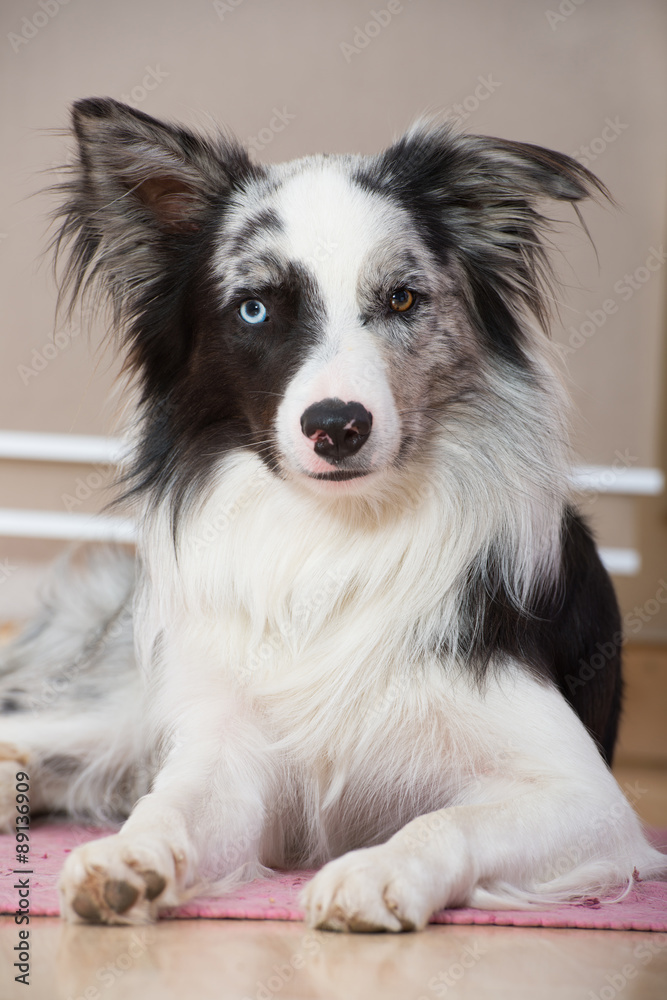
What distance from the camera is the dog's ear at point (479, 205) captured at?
7.62ft

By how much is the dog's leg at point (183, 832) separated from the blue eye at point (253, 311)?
0.89 meters

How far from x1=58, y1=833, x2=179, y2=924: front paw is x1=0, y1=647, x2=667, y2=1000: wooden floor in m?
0.03

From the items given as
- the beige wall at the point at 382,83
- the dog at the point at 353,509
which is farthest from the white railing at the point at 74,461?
the dog at the point at 353,509

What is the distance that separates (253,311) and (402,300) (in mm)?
345

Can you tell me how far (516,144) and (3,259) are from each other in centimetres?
414

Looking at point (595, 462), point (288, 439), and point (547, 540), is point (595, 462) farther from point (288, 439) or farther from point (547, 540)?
point (288, 439)

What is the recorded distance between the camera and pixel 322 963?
1.45m

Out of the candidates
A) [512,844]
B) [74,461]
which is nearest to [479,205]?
[512,844]

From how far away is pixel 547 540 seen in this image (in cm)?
227

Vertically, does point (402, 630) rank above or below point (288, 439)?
below

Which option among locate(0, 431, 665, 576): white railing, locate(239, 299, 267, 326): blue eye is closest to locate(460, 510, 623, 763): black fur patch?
locate(239, 299, 267, 326): blue eye

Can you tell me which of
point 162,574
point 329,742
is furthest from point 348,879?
point 162,574

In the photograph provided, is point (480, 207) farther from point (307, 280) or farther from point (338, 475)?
point (338, 475)

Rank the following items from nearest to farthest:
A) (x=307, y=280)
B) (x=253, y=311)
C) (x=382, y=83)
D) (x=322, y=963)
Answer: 1. (x=322, y=963)
2. (x=307, y=280)
3. (x=253, y=311)
4. (x=382, y=83)
